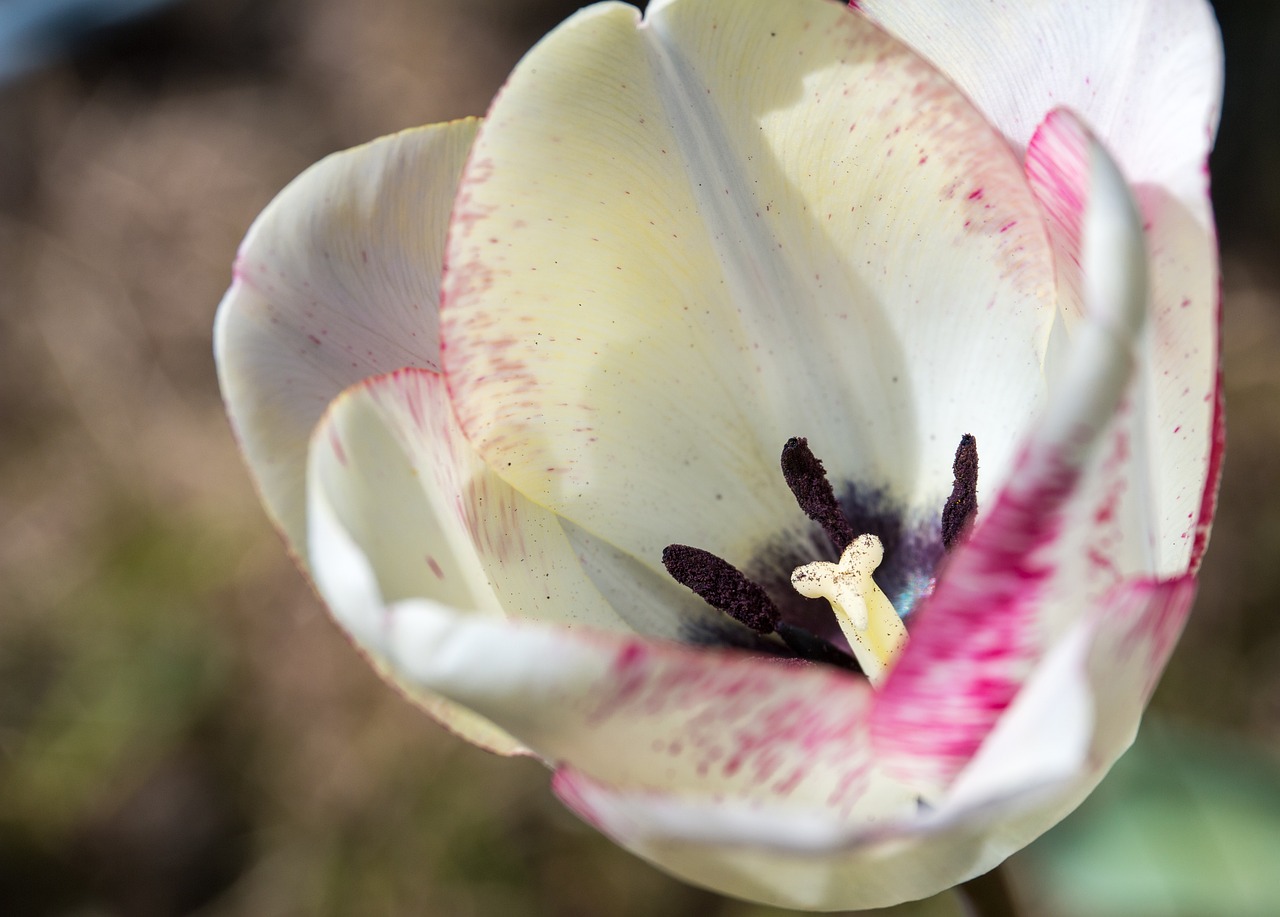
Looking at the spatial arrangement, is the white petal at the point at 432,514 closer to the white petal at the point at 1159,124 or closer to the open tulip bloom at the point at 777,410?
the open tulip bloom at the point at 777,410

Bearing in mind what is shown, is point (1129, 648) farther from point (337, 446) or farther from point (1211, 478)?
point (337, 446)

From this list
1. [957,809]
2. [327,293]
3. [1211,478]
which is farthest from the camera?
[327,293]

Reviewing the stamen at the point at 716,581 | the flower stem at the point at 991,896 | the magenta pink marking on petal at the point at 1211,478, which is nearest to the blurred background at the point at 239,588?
the flower stem at the point at 991,896

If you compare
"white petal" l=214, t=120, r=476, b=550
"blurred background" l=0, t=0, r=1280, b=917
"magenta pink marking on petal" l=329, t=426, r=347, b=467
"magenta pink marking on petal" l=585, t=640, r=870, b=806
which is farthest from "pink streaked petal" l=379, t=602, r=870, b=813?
"blurred background" l=0, t=0, r=1280, b=917

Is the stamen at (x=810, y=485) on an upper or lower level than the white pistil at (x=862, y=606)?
upper

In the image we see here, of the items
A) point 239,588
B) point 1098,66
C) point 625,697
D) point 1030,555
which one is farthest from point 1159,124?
point 239,588

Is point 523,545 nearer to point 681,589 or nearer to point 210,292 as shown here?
point 681,589

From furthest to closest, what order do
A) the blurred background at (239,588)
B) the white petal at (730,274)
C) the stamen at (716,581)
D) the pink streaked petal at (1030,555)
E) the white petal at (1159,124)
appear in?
1. the blurred background at (239,588)
2. the stamen at (716,581)
3. the white petal at (730,274)
4. the white petal at (1159,124)
5. the pink streaked petal at (1030,555)
